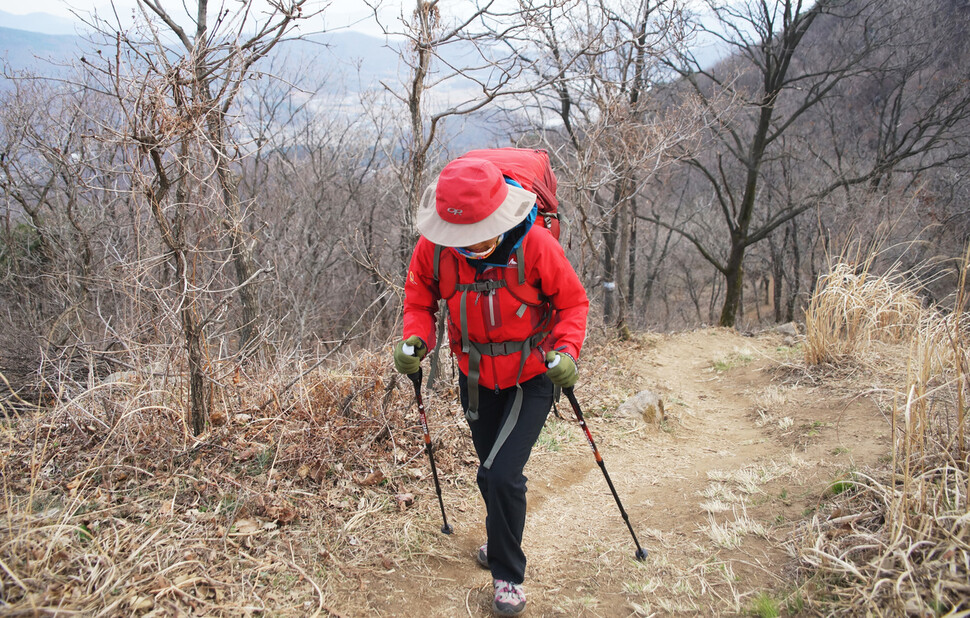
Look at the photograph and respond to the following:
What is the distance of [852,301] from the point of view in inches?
223

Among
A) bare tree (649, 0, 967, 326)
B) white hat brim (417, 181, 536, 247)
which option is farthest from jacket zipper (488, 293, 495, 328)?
bare tree (649, 0, 967, 326)

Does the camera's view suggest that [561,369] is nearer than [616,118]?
Yes

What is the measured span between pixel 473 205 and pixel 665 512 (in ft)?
8.07

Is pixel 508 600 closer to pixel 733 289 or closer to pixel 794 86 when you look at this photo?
pixel 733 289

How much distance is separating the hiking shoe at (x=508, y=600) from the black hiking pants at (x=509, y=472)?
0.11ft

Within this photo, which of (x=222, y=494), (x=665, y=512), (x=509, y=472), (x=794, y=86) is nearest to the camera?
(x=509, y=472)

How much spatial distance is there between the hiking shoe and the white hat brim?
1.68m

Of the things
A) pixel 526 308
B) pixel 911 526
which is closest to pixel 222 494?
pixel 526 308

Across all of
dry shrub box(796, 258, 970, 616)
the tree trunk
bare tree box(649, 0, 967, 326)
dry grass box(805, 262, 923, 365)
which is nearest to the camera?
dry shrub box(796, 258, 970, 616)

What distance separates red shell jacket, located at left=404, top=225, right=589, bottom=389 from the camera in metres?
2.57

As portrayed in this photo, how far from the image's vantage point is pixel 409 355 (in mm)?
2807

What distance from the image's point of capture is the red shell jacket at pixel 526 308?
2.57 metres

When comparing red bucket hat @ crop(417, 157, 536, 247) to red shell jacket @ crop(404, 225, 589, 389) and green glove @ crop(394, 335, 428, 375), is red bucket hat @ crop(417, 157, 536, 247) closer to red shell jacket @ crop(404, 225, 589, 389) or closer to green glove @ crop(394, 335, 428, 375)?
red shell jacket @ crop(404, 225, 589, 389)

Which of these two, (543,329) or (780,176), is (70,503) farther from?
(780,176)
